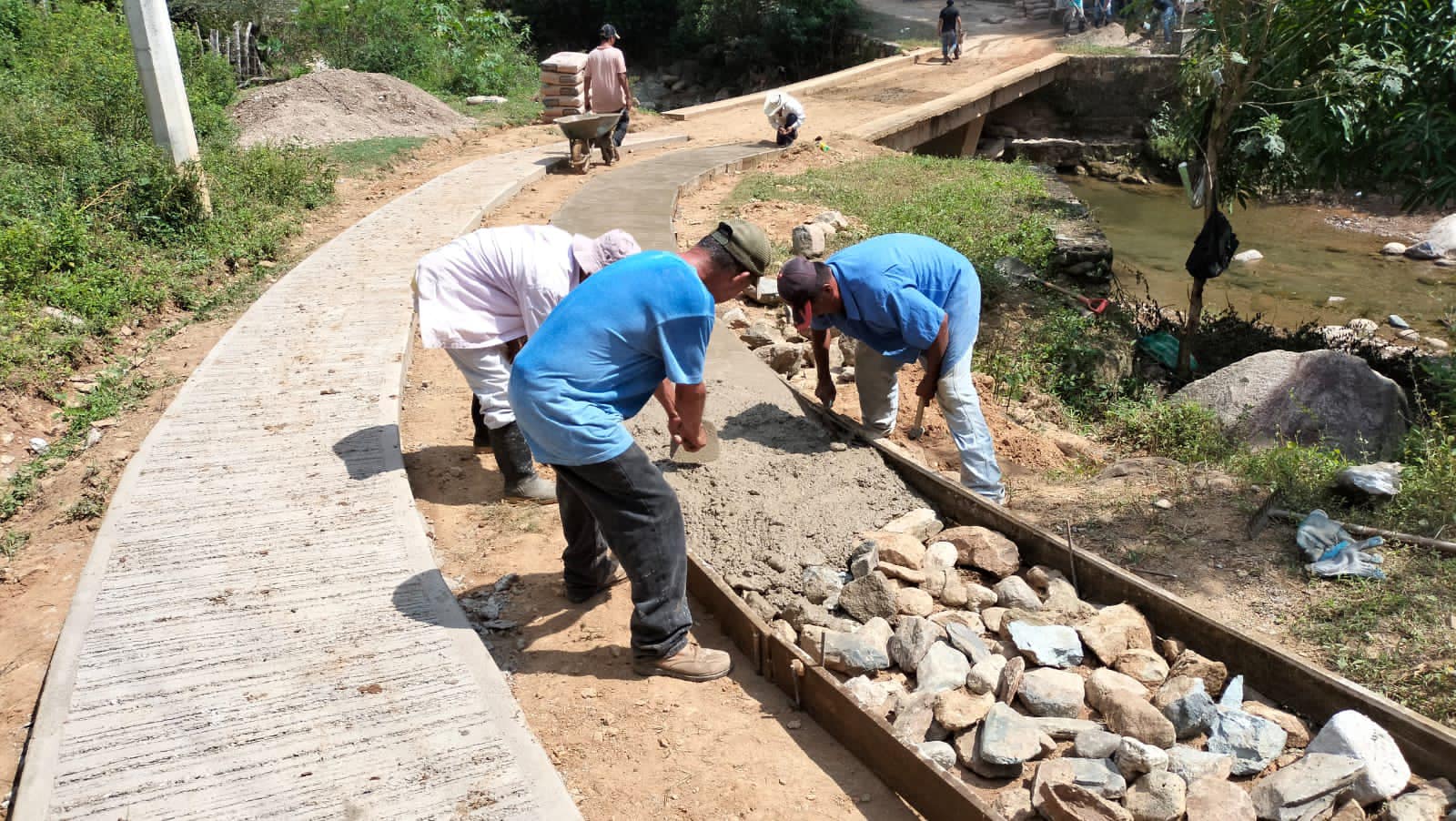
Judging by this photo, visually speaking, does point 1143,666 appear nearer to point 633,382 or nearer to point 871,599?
point 871,599

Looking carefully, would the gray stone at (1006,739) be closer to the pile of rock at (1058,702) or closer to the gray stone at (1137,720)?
the pile of rock at (1058,702)

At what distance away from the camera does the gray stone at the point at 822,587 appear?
13.8 feet

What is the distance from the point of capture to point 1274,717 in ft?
11.0

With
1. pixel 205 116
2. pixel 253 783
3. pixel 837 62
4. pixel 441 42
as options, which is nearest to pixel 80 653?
pixel 253 783

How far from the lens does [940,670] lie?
12.0 ft

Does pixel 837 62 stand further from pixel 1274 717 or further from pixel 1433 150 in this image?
pixel 1274 717

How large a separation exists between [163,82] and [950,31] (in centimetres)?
1666

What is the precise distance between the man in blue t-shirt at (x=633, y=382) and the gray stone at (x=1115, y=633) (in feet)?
5.17

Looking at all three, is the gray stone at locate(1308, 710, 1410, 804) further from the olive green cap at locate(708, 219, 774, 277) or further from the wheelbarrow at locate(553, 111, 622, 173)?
the wheelbarrow at locate(553, 111, 622, 173)

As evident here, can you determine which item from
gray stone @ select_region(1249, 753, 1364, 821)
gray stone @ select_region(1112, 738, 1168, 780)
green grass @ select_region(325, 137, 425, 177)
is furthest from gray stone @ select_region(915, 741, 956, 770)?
green grass @ select_region(325, 137, 425, 177)

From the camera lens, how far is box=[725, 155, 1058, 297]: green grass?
973 cm

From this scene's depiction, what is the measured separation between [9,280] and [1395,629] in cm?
805

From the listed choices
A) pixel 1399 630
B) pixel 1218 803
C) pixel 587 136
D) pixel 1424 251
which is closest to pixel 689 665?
pixel 1218 803

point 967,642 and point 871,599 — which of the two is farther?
point 871,599
